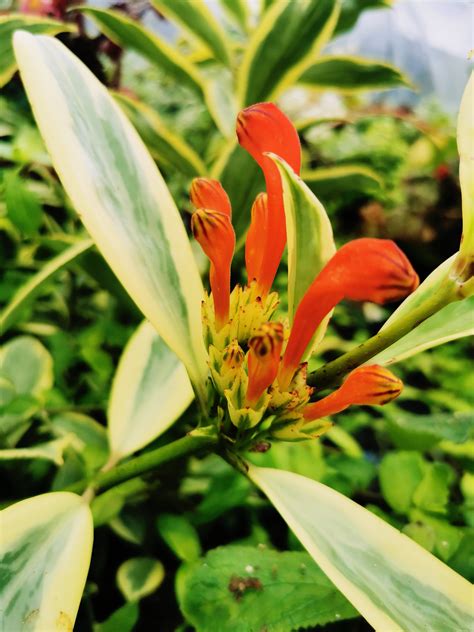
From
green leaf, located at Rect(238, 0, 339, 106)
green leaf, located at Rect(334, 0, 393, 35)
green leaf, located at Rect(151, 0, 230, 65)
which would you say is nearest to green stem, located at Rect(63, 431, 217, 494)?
green leaf, located at Rect(238, 0, 339, 106)

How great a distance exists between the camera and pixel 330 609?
364mm

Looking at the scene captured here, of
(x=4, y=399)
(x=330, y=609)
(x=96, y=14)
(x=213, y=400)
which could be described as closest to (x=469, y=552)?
(x=330, y=609)

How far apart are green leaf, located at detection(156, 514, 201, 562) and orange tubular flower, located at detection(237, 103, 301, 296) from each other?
23 cm

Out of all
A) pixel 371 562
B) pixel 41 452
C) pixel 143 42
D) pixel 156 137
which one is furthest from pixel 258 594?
pixel 143 42

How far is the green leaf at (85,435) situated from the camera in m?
0.49

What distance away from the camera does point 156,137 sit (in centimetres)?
71

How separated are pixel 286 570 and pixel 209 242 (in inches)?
9.4

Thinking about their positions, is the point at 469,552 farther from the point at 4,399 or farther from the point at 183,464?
the point at 4,399

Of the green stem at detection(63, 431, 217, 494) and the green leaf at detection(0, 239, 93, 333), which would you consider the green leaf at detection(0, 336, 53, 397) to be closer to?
the green leaf at detection(0, 239, 93, 333)

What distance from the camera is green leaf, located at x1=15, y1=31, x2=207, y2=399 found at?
35cm

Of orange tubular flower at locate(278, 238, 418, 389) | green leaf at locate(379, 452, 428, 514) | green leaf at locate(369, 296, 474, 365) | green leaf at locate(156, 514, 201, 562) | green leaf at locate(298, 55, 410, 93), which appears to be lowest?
green leaf at locate(156, 514, 201, 562)

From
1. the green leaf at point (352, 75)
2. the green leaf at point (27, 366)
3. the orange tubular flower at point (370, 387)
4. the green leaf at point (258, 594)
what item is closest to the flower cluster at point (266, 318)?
the orange tubular flower at point (370, 387)

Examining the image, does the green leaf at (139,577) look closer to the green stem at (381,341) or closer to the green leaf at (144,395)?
the green leaf at (144,395)

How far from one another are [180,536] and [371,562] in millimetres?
181
